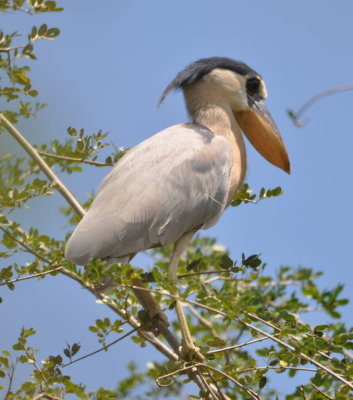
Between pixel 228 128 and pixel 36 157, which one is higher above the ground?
pixel 228 128

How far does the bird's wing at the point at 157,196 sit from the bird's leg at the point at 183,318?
0.09 m

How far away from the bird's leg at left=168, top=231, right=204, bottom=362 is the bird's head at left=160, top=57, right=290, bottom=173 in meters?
1.02

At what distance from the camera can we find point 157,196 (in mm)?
3805

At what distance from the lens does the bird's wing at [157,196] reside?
11.8 ft

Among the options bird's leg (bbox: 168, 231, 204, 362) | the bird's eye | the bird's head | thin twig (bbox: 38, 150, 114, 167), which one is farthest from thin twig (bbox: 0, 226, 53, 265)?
the bird's eye

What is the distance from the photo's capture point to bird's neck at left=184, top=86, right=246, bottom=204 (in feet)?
14.3

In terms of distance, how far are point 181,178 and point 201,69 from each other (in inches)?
40.7

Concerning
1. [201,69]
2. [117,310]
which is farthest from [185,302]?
[201,69]

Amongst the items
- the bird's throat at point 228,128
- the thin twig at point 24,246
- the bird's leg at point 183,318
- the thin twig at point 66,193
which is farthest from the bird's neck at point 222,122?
the thin twig at point 24,246

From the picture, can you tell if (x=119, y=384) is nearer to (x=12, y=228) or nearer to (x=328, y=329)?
(x=12, y=228)

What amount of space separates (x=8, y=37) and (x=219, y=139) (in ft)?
4.64

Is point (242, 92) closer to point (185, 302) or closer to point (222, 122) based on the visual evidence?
point (222, 122)

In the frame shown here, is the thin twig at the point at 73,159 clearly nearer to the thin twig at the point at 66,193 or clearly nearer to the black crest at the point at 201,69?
the thin twig at the point at 66,193

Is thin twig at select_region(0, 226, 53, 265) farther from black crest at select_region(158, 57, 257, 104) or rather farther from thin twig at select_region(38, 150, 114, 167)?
black crest at select_region(158, 57, 257, 104)
